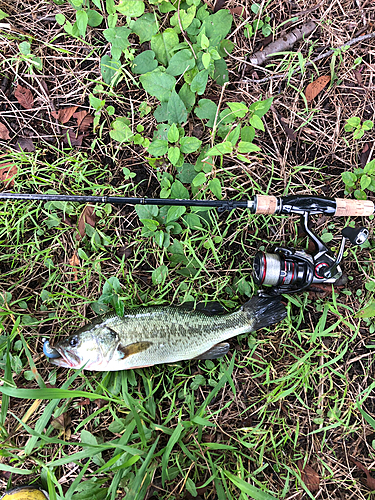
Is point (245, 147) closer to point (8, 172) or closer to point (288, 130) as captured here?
point (288, 130)

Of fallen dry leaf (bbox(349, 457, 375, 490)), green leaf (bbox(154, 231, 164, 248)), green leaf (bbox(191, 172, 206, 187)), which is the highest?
green leaf (bbox(191, 172, 206, 187))

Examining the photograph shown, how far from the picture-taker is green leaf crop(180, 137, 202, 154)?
2.89 metres

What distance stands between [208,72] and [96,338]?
251 centimetres

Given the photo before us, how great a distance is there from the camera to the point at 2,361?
111 inches

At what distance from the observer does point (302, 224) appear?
278 cm

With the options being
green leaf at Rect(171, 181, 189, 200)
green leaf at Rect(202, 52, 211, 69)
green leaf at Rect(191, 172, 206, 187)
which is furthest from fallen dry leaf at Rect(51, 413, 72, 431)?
green leaf at Rect(202, 52, 211, 69)

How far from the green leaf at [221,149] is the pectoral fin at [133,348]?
1738mm

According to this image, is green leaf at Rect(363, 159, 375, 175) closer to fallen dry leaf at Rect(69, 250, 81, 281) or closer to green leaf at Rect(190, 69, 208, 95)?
green leaf at Rect(190, 69, 208, 95)

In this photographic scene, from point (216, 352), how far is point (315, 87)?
8.99 feet

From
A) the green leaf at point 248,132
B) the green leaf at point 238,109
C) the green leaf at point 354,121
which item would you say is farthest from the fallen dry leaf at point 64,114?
the green leaf at point 354,121

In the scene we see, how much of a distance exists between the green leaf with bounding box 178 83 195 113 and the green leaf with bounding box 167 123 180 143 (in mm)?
290

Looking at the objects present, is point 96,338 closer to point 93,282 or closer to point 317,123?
point 93,282

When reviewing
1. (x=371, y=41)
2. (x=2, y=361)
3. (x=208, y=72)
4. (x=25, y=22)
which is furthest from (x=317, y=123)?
(x=2, y=361)

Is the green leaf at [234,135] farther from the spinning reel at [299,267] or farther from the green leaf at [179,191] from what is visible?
the spinning reel at [299,267]
